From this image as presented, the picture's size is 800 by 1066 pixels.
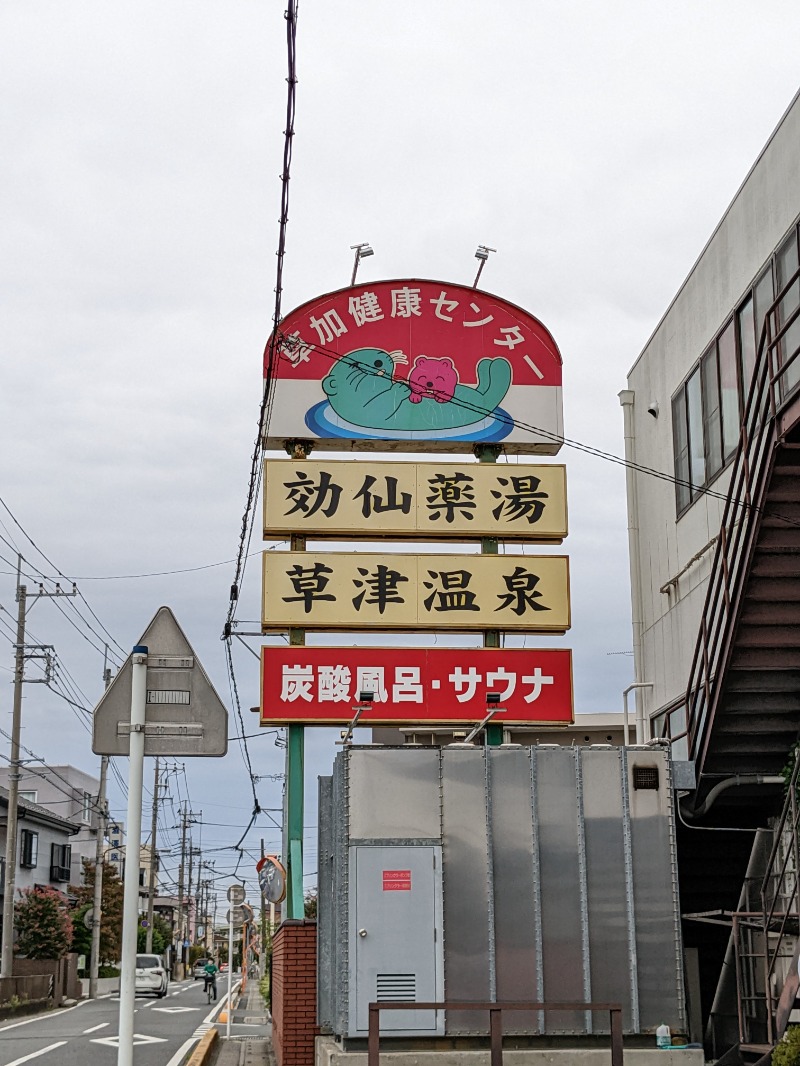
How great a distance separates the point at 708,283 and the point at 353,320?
17.9ft

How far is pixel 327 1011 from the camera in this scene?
15.2 m

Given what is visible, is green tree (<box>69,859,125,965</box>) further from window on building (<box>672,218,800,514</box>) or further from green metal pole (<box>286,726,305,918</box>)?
window on building (<box>672,218,800,514</box>)

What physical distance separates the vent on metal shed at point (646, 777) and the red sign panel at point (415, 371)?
652cm

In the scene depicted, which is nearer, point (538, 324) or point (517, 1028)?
point (517, 1028)

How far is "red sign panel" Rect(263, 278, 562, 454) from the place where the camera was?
18.9 metres

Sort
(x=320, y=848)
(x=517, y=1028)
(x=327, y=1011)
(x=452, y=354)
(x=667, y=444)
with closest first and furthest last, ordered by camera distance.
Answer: (x=517, y=1028) < (x=327, y=1011) < (x=320, y=848) < (x=452, y=354) < (x=667, y=444)

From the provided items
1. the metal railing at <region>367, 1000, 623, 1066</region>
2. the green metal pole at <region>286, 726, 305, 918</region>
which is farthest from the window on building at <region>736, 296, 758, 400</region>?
the metal railing at <region>367, 1000, 623, 1066</region>

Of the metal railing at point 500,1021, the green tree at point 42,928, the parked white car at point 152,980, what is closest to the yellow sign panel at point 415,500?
the metal railing at point 500,1021

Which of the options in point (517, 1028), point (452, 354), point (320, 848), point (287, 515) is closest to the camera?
point (517, 1028)

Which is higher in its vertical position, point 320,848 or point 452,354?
point 452,354

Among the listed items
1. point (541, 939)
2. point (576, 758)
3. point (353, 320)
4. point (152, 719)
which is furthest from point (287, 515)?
point (152, 719)

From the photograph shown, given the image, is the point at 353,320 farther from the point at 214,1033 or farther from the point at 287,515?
the point at 214,1033

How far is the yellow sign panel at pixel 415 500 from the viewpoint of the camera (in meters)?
18.3

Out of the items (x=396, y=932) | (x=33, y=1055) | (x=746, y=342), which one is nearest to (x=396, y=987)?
(x=396, y=932)
